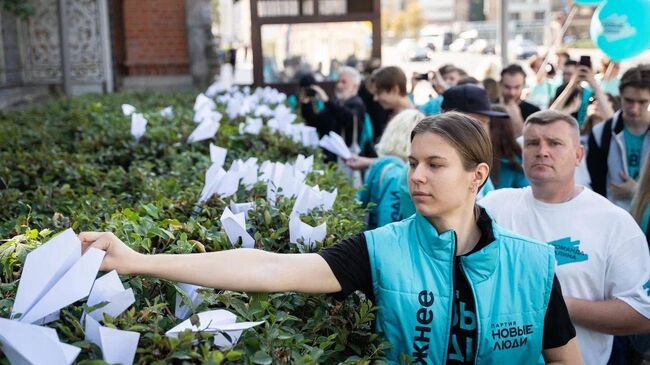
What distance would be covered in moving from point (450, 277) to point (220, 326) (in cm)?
79

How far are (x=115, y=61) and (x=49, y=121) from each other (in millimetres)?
9591

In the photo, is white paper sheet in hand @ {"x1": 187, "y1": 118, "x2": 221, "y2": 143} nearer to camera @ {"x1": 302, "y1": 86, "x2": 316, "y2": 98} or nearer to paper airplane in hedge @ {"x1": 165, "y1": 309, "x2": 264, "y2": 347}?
Result: camera @ {"x1": 302, "y1": 86, "x2": 316, "y2": 98}

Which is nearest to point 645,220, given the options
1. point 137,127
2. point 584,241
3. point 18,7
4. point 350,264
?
point 584,241

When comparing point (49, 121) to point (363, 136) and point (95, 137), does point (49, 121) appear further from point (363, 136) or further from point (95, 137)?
point (363, 136)

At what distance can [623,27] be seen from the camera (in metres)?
7.75

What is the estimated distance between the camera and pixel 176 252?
8.89 ft

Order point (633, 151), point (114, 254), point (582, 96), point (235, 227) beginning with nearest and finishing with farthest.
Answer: point (114, 254) < point (235, 227) < point (633, 151) < point (582, 96)

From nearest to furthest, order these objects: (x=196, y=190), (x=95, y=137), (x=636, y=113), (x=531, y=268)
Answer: (x=531, y=268), (x=196, y=190), (x=636, y=113), (x=95, y=137)

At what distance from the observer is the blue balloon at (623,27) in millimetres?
7625

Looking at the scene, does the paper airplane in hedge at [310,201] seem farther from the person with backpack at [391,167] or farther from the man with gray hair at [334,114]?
the man with gray hair at [334,114]

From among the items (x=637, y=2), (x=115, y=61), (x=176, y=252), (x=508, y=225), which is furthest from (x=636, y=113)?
(x=115, y=61)

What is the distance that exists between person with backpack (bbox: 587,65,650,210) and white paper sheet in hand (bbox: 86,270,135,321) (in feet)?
13.1

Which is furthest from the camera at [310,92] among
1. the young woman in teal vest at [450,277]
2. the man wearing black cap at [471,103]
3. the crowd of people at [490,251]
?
the young woman in teal vest at [450,277]

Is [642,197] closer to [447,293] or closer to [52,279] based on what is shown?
[447,293]
